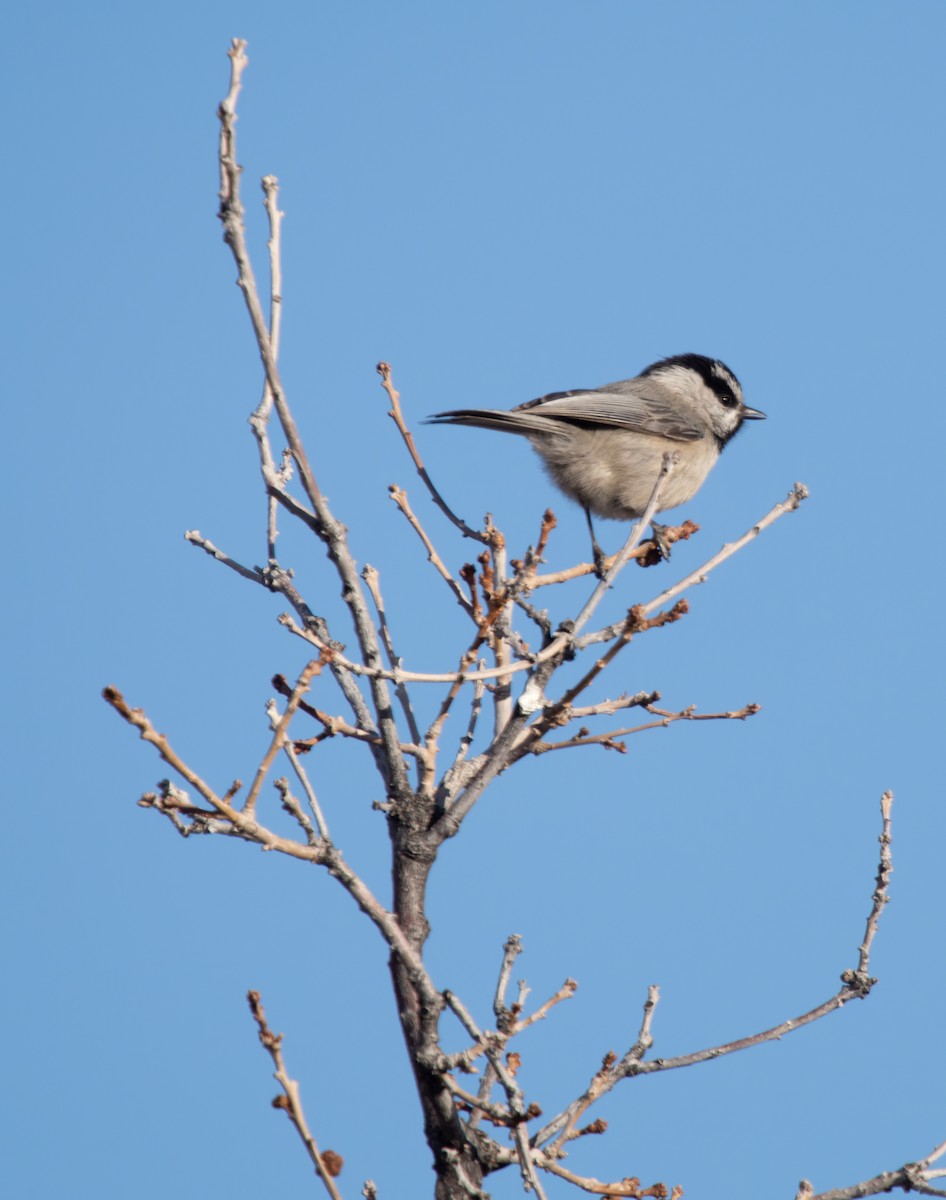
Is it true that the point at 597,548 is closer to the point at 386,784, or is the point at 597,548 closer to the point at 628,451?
the point at 628,451

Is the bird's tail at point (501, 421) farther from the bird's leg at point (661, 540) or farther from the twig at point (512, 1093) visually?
the twig at point (512, 1093)

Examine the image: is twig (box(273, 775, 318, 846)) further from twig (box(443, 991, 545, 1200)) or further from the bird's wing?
the bird's wing

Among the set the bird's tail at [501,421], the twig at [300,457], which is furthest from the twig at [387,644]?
the bird's tail at [501,421]

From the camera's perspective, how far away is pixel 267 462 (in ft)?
11.3

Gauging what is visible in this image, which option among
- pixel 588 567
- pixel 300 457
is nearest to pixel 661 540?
pixel 588 567

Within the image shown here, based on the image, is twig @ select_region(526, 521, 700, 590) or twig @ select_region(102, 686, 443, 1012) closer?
twig @ select_region(102, 686, 443, 1012)

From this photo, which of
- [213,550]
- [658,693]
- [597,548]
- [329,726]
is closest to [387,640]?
[329,726]

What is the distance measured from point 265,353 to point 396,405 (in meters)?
1.18

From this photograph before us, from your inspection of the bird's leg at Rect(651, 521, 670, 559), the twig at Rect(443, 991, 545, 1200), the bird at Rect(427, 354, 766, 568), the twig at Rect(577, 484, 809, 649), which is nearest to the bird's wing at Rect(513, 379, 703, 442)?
the bird at Rect(427, 354, 766, 568)

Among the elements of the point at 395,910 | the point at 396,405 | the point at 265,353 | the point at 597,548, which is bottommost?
the point at 395,910

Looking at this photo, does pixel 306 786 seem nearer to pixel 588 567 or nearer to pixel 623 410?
pixel 588 567

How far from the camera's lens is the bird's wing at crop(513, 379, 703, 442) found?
6.86m

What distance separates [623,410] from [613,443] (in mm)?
269

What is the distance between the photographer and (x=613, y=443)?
6973 mm
